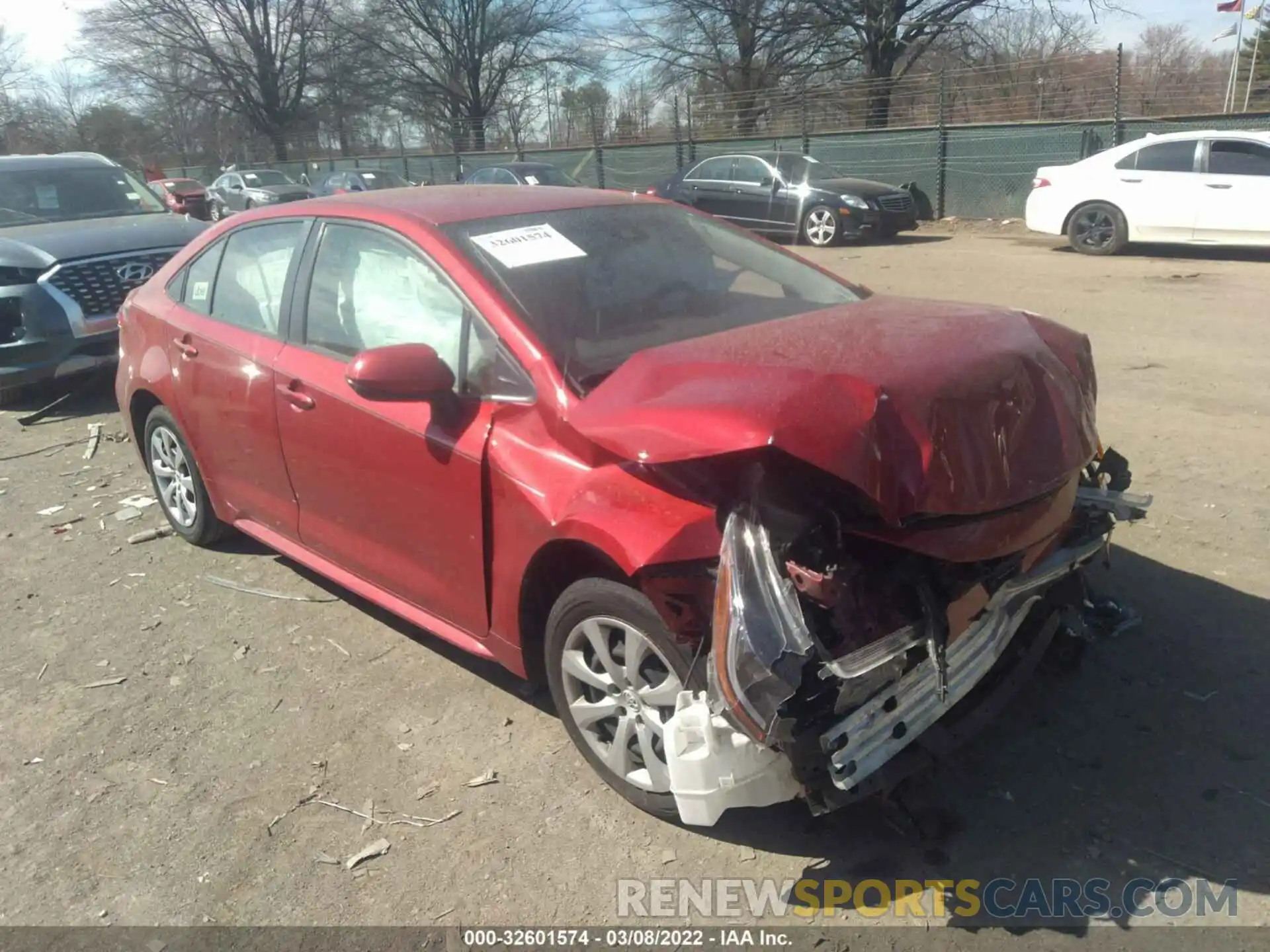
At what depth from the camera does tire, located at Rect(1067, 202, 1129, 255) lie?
13.0 meters

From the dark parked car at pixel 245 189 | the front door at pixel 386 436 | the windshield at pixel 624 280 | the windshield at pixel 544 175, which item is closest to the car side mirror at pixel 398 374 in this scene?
the front door at pixel 386 436

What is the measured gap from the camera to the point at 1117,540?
4434mm

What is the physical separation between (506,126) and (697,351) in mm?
42890

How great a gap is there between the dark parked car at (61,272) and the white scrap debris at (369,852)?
249 inches

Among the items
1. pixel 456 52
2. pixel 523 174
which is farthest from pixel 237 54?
pixel 523 174

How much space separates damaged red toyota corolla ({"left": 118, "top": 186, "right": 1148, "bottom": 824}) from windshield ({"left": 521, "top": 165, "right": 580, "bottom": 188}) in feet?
50.6

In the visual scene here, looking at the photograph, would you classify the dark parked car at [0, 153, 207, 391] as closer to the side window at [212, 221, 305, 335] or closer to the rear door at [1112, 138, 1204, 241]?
the side window at [212, 221, 305, 335]

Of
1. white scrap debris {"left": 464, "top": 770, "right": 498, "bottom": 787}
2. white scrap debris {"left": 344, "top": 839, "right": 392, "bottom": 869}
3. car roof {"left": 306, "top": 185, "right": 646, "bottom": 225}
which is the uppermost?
car roof {"left": 306, "top": 185, "right": 646, "bottom": 225}

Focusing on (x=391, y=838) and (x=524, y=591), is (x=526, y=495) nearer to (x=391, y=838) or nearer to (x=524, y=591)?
(x=524, y=591)

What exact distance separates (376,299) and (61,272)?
5485mm

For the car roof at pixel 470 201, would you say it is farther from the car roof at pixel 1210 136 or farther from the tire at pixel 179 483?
the car roof at pixel 1210 136

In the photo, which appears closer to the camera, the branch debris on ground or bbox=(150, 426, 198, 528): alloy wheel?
the branch debris on ground

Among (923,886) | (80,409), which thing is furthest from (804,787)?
(80,409)

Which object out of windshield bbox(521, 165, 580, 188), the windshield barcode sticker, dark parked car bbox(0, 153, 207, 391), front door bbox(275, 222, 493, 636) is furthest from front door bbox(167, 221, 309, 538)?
windshield bbox(521, 165, 580, 188)
